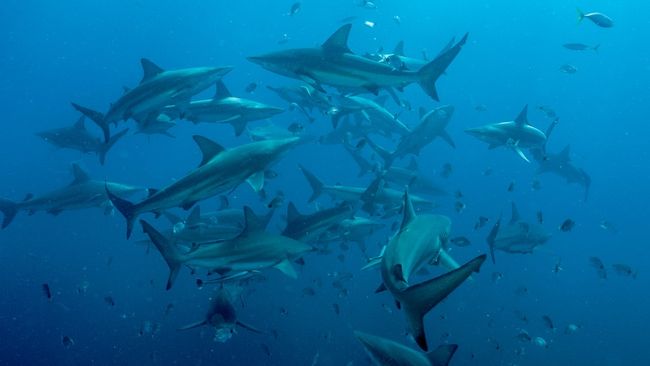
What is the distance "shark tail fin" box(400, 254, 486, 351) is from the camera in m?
2.32

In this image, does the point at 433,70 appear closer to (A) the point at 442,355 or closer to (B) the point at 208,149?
(B) the point at 208,149

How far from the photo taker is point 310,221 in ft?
21.0

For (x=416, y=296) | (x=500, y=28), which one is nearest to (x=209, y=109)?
(x=416, y=296)

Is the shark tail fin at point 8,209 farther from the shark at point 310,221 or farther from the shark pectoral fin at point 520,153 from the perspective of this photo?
the shark pectoral fin at point 520,153

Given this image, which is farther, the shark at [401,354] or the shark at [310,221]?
the shark at [310,221]

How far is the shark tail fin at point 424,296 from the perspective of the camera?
7.62 feet

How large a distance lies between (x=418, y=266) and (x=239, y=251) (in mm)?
1874

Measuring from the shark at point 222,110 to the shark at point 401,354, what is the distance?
19.1 ft

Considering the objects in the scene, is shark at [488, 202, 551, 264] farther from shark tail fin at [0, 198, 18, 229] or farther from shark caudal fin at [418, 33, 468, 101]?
shark tail fin at [0, 198, 18, 229]

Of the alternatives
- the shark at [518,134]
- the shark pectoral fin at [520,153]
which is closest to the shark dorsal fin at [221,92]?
the shark at [518,134]

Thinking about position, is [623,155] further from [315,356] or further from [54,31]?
[54,31]

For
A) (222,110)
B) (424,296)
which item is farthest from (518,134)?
(424,296)

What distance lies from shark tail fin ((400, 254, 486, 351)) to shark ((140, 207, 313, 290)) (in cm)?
229

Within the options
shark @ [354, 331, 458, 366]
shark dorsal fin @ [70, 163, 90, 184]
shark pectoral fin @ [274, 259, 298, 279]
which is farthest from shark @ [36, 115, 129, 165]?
shark @ [354, 331, 458, 366]
